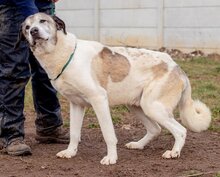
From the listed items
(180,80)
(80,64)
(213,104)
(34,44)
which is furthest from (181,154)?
(213,104)

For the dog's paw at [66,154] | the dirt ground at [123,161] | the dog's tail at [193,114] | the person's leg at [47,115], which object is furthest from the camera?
the person's leg at [47,115]

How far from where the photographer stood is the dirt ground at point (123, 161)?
4.73 metres

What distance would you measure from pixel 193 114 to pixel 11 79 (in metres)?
1.63

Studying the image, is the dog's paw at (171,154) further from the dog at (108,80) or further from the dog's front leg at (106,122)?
the dog's front leg at (106,122)

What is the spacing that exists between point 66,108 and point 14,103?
2433 millimetres

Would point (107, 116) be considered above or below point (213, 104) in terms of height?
above

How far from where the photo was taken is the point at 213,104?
7.77 m

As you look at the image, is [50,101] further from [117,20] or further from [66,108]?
[117,20]

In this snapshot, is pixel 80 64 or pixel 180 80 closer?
pixel 80 64

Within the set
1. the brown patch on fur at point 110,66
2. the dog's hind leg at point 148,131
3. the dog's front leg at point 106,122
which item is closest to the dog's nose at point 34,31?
the brown patch on fur at point 110,66

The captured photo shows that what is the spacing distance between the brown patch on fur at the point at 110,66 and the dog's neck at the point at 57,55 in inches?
9.6

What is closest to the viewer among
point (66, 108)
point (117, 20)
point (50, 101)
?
point (50, 101)

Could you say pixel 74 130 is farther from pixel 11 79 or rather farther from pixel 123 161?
pixel 11 79

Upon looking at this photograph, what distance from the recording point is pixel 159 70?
521 centimetres
